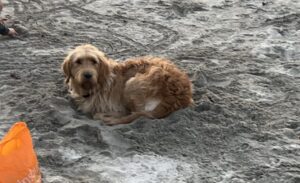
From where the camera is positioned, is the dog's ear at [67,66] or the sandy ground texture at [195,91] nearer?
the sandy ground texture at [195,91]

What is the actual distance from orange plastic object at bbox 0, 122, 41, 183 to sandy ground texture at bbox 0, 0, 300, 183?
73cm

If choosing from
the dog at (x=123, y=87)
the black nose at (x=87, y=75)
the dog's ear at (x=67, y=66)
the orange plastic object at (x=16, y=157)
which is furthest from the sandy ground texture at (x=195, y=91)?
the orange plastic object at (x=16, y=157)

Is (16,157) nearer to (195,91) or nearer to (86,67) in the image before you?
(86,67)

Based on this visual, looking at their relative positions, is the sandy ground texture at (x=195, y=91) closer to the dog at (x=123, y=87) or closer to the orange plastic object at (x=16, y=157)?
the dog at (x=123, y=87)

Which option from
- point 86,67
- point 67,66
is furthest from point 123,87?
point 67,66

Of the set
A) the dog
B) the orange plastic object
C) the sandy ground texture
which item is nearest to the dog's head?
the dog

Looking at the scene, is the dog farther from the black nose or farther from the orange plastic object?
the orange plastic object

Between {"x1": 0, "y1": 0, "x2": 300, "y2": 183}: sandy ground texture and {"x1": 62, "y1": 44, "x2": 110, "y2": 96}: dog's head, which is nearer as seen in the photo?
{"x1": 0, "y1": 0, "x2": 300, "y2": 183}: sandy ground texture

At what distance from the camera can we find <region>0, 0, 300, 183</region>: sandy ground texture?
5.62 m

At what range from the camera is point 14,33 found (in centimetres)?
909

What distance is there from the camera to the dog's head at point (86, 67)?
6.48 m

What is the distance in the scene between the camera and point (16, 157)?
178 inches

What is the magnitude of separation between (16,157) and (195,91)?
10.4 ft

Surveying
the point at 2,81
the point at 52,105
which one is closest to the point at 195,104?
the point at 52,105
